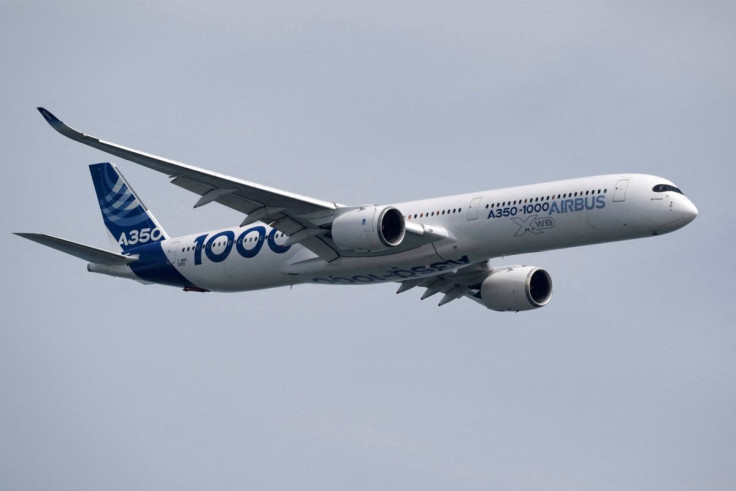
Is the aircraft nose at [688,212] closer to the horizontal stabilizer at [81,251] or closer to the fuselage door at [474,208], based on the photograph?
the fuselage door at [474,208]

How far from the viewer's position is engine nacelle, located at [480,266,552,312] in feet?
200

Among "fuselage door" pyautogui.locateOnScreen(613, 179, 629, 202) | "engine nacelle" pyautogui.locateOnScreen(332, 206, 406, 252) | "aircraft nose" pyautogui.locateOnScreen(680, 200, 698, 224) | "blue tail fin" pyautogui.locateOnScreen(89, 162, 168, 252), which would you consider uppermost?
"blue tail fin" pyautogui.locateOnScreen(89, 162, 168, 252)

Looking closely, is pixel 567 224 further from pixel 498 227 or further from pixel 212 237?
pixel 212 237

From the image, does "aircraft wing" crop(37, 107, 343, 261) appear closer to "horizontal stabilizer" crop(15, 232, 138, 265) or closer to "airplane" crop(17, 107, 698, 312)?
"airplane" crop(17, 107, 698, 312)

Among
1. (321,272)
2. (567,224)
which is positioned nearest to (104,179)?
(321,272)

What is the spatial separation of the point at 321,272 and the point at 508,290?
9.50m

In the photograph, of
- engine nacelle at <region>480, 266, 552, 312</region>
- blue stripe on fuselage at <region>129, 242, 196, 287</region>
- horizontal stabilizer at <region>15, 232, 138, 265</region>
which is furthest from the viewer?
blue stripe on fuselage at <region>129, 242, 196, 287</region>

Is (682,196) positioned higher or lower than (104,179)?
lower

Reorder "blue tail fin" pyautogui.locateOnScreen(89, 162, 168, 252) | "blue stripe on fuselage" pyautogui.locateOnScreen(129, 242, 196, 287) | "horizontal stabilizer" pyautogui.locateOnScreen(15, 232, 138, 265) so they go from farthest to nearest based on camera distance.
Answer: "blue tail fin" pyautogui.locateOnScreen(89, 162, 168, 252) < "blue stripe on fuselage" pyautogui.locateOnScreen(129, 242, 196, 287) < "horizontal stabilizer" pyautogui.locateOnScreen(15, 232, 138, 265)

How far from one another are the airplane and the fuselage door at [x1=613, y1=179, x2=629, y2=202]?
5 centimetres

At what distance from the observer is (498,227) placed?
5328cm

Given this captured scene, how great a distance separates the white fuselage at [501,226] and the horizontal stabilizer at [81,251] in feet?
23.4

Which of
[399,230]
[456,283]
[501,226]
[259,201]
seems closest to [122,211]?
[259,201]

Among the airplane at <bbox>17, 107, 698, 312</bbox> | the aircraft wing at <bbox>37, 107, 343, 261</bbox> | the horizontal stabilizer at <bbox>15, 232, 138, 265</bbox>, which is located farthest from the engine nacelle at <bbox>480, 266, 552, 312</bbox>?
the horizontal stabilizer at <bbox>15, 232, 138, 265</bbox>
